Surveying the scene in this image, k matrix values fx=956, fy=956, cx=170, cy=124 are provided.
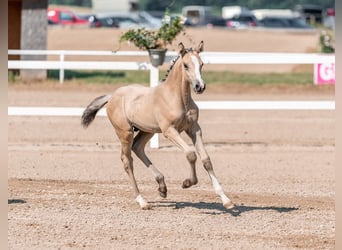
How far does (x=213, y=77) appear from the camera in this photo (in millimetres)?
31812

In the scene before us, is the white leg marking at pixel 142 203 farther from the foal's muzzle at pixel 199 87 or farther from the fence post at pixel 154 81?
the fence post at pixel 154 81

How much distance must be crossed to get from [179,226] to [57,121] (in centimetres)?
1089

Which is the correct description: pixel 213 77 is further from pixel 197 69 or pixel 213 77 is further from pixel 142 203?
pixel 197 69

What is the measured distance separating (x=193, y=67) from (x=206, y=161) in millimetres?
977

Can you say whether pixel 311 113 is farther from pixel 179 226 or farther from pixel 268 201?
pixel 179 226

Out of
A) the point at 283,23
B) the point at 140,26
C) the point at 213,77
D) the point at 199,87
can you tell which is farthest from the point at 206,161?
the point at 283,23

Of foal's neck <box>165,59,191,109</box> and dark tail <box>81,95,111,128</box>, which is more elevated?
foal's neck <box>165,59,191,109</box>

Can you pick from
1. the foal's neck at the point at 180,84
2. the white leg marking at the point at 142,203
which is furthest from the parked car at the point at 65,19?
the foal's neck at the point at 180,84

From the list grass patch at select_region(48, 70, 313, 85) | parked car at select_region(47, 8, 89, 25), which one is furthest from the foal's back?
parked car at select_region(47, 8, 89, 25)

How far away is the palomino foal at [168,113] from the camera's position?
9.83 metres

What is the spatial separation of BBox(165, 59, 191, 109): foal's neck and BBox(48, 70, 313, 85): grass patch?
59.5 ft

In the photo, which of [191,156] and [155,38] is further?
[155,38]

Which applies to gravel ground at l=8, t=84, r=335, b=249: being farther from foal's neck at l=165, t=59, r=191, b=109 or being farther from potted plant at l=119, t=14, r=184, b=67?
potted plant at l=119, t=14, r=184, b=67

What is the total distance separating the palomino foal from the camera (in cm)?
983
